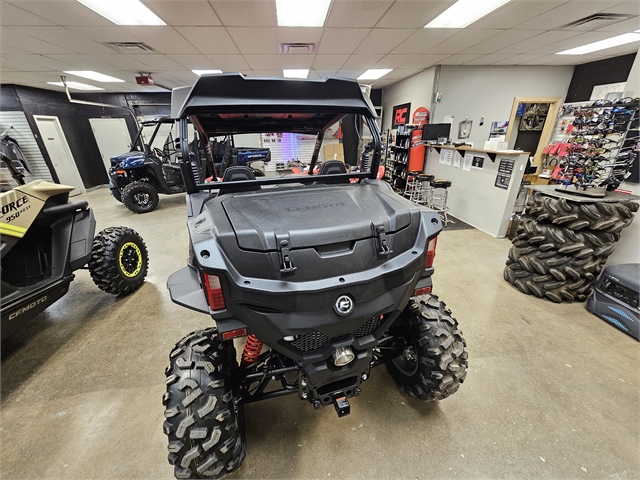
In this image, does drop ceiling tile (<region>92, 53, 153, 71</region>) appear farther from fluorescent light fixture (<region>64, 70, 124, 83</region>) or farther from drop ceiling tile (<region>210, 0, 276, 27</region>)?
drop ceiling tile (<region>210, 0, 276, 27</region>)

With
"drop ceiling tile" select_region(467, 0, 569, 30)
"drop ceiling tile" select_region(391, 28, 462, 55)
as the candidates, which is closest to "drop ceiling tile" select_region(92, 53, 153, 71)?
"drop ceiling tile" select_region(391, 28, 462, 55)

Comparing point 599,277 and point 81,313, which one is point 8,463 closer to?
point 81,313

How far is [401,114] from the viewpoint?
781 centimetres

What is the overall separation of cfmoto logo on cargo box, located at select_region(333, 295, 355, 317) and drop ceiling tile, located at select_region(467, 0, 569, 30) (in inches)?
173

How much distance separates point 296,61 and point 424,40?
258 cm

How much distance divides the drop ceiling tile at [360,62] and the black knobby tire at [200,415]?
19.7 feet

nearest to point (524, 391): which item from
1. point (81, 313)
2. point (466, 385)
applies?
point (466, 385)

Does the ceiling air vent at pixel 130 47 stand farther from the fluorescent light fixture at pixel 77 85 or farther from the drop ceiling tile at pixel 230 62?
the fluorescent light fixture at pixel 77 85

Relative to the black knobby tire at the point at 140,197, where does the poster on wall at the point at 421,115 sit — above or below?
above

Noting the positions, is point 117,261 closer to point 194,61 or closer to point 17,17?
point 17,17

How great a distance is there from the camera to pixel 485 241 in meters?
4.02

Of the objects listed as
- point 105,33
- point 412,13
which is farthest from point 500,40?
point 105,33

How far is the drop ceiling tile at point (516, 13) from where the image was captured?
10.3 ft

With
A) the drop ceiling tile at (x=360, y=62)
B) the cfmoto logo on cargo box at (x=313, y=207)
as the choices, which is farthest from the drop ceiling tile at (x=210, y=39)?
the cfmoto logo on cargo box at (x=313, y=207)
